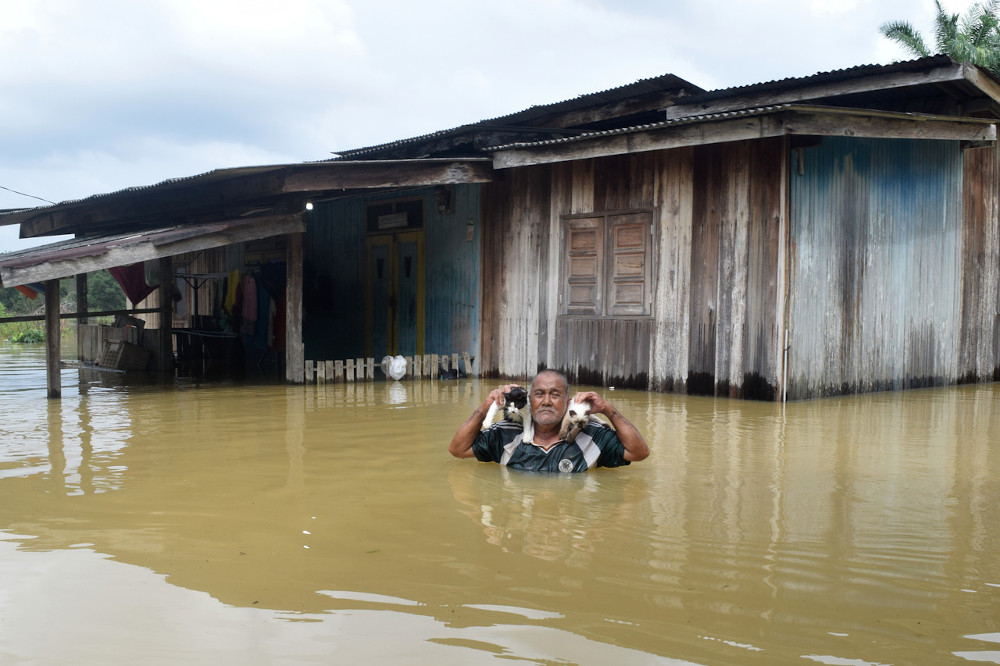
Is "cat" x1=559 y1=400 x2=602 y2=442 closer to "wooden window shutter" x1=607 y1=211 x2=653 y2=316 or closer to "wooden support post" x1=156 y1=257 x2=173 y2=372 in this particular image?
"wooden window shutter" x1=607 y1=211 x2=653 y2=316

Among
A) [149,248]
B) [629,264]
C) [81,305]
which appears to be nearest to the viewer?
[149,248]

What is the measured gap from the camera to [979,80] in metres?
10.5

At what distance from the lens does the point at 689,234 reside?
10.7m

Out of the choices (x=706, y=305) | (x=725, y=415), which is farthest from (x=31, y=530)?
(x=706, y=305)

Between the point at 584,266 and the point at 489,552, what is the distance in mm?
8393

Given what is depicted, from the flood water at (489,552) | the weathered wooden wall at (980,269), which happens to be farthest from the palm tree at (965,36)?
the flood water at (489,552)

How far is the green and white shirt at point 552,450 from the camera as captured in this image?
17.9ft

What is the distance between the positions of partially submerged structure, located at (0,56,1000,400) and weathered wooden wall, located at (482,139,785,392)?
0.09ft

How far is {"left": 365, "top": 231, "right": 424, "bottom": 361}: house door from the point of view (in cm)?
1469

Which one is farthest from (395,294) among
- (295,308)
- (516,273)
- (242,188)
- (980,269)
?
(980,269)

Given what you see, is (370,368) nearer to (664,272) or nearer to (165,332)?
(664,272)

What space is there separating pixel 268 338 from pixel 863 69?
11.5 metres

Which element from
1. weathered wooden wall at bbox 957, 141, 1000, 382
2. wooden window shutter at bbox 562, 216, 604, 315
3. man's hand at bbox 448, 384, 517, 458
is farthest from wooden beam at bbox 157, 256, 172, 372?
weathered wooden wall at bbox 957, 141, 1000, 382

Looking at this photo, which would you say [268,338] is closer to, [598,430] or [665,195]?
[665,195]
